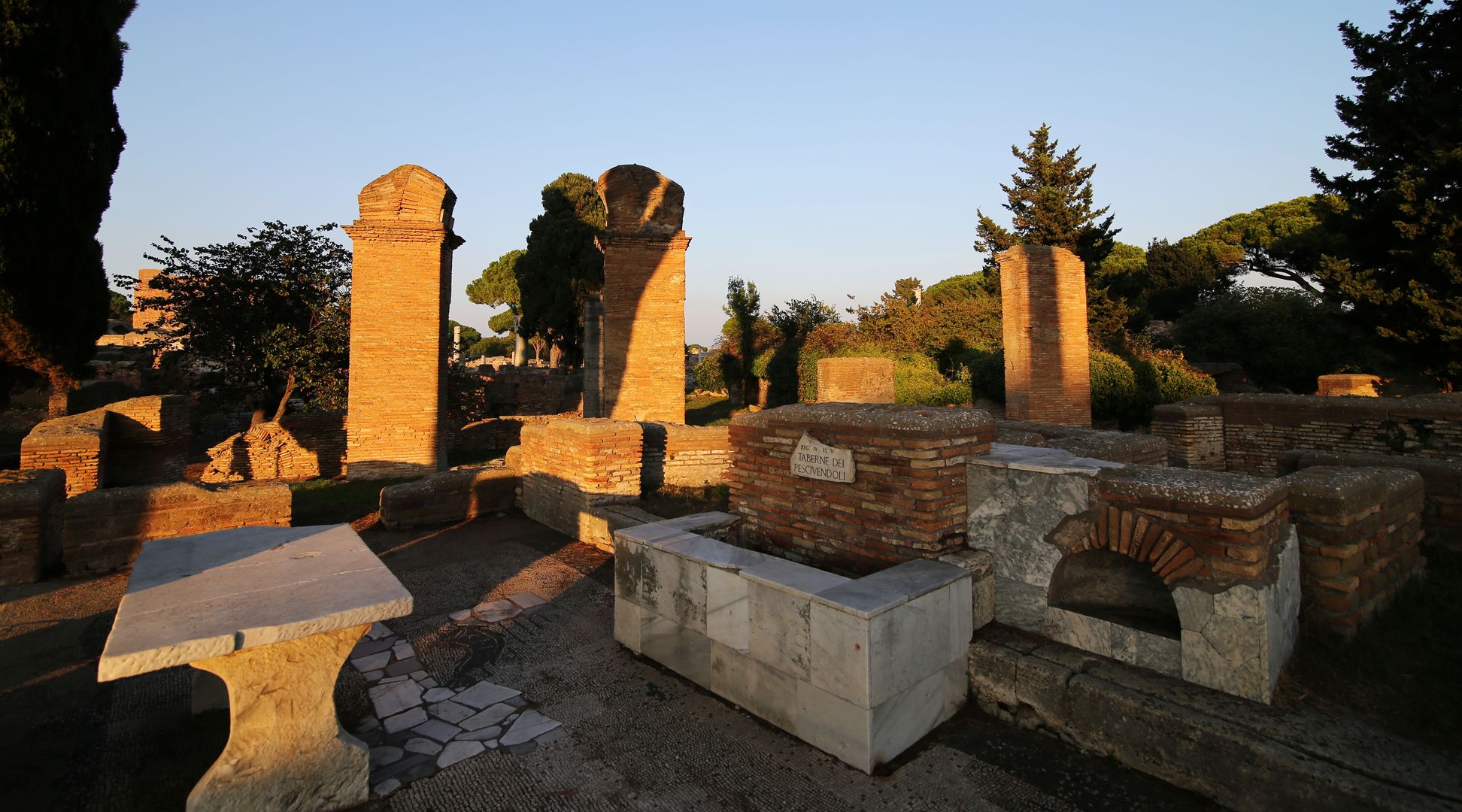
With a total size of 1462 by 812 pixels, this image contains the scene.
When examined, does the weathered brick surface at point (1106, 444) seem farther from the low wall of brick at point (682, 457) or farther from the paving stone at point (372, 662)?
the paving stone at point (372, 662)

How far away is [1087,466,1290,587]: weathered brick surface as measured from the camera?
99.7 inches

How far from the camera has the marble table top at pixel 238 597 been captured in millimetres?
2096

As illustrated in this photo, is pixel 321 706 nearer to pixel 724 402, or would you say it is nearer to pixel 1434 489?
pixel 1434 489

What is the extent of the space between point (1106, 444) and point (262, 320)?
52.1ft

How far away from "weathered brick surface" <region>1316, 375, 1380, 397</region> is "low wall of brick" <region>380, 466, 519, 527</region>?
48.2 ft

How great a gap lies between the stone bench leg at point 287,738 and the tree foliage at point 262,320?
12.9 meters

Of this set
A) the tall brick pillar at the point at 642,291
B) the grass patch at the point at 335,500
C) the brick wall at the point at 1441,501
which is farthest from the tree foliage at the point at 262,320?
the brick wall at the point at 1441,501

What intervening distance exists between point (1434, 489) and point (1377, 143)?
47.5 feet

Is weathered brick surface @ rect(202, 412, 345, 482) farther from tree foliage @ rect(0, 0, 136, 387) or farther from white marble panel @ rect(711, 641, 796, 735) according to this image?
white marble panel @ rect(711, 641, 796, 735)

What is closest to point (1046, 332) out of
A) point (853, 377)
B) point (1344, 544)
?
point (853, 377)

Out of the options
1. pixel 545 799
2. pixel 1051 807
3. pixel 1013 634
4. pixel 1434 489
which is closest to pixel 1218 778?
pixel 1051 807

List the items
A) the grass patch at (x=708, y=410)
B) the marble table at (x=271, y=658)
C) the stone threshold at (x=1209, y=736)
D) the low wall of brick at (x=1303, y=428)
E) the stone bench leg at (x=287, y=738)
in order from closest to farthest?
the stone threshold at (x=1209, y=736), the marble table at (x=271, y=658), the stone bench leg at (x=287, y=738), the low wall of brick at (x=1303, y=428), the grass patch at (x=708, y=410)

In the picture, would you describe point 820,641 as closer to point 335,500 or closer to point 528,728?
point 528,728

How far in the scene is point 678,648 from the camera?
3.48m
